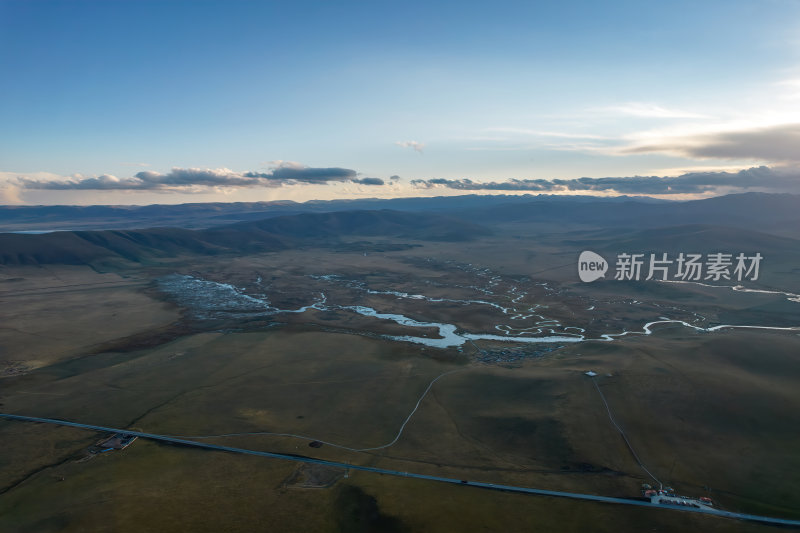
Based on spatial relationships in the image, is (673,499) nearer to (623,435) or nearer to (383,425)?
(623,435)

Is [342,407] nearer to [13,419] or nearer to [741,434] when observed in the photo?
[13,419]

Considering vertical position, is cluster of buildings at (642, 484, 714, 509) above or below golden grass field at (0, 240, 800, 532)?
above

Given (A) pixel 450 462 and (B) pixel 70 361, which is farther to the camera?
(B) pixel 70 361

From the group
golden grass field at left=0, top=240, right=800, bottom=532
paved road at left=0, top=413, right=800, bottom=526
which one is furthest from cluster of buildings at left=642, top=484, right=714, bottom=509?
golden grass field at left=0, top=240, right=800, bottom=532

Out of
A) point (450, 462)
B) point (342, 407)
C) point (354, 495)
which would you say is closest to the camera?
point (354, 495)

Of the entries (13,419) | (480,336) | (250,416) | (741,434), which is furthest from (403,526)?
(480,336)

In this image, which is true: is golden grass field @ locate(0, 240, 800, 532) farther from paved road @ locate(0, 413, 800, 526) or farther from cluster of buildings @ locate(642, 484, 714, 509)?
cluster of buildings @ locate(642, 484, 714, 509)

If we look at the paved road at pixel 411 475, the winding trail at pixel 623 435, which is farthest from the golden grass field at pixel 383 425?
the paved road at pixel 411 475

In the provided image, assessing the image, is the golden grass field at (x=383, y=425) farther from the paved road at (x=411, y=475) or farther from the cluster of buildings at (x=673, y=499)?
the cluster of buildings at (x=673, y=499)
